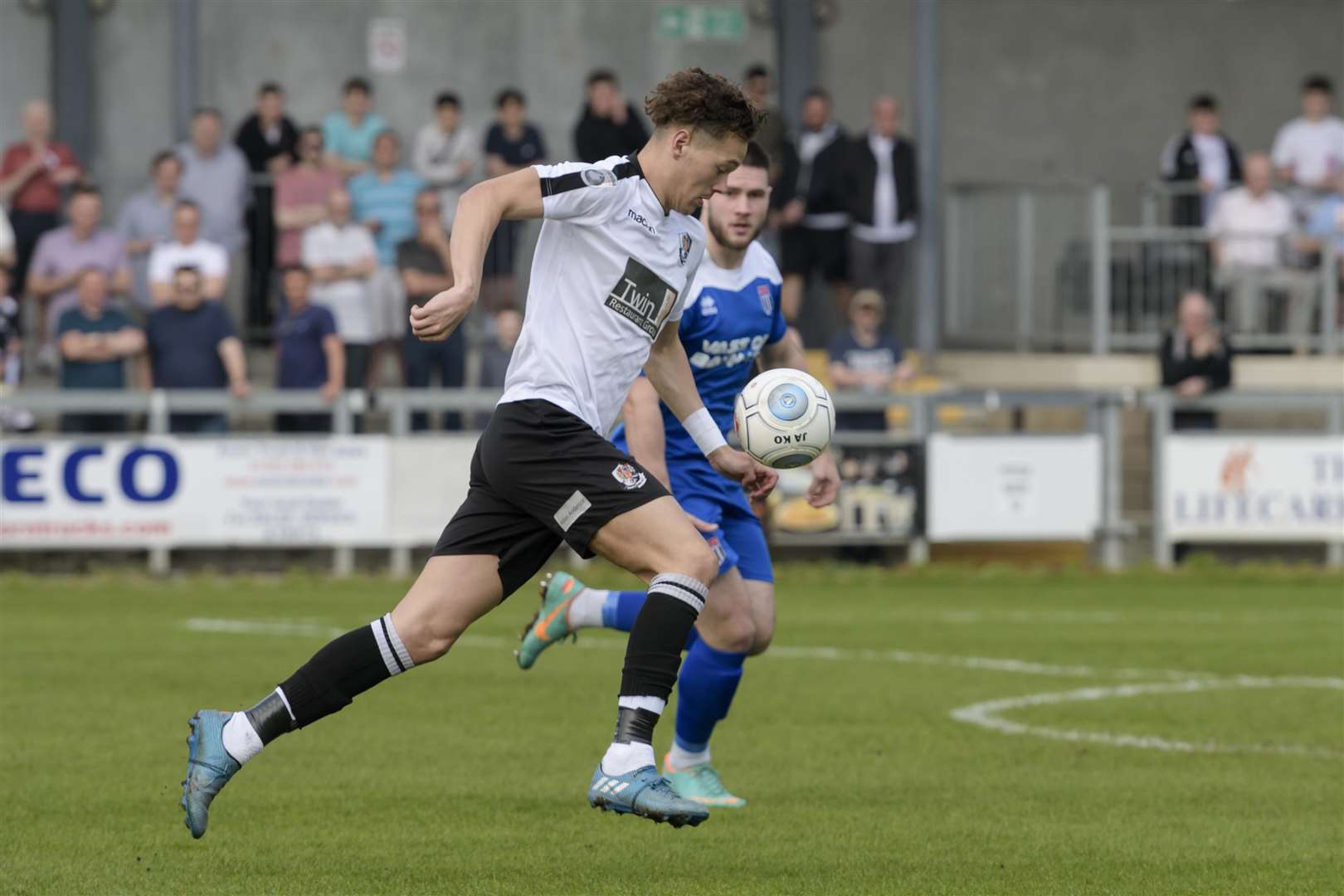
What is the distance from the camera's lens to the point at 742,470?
23.0ft

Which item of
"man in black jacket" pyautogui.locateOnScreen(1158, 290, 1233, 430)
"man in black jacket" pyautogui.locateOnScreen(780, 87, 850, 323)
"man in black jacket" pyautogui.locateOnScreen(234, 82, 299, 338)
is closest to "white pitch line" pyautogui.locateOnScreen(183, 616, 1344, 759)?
"man in black jacket" pyautogui.locateOnScreen(234, 82, 299, 338)

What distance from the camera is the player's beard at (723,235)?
25.4 ft

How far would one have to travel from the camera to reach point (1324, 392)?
701 inches

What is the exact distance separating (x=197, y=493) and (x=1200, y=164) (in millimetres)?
9689

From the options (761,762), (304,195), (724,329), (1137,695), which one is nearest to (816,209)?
(304,195)

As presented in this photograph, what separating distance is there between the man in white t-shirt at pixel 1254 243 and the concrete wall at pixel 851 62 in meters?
3.73

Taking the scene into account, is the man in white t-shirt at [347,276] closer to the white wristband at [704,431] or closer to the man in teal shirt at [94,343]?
the man in teal shirt at [94,343]

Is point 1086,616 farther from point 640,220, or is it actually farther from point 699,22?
point 699,22

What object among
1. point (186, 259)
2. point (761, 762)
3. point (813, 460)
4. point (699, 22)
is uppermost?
point (699, 22)

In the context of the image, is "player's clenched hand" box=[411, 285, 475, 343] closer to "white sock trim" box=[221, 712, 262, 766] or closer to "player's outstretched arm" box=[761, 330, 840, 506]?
"white sock trim" box=[221, 712, 262, 766]

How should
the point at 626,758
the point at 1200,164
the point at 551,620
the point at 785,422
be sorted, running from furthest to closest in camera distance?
the point at 1200,164, the point at 551,620, the point at 785,422, the point at 626,758

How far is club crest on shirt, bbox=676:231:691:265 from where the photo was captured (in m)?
6.43

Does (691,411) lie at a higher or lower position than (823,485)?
higher

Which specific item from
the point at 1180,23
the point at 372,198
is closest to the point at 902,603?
the point at 372,198
